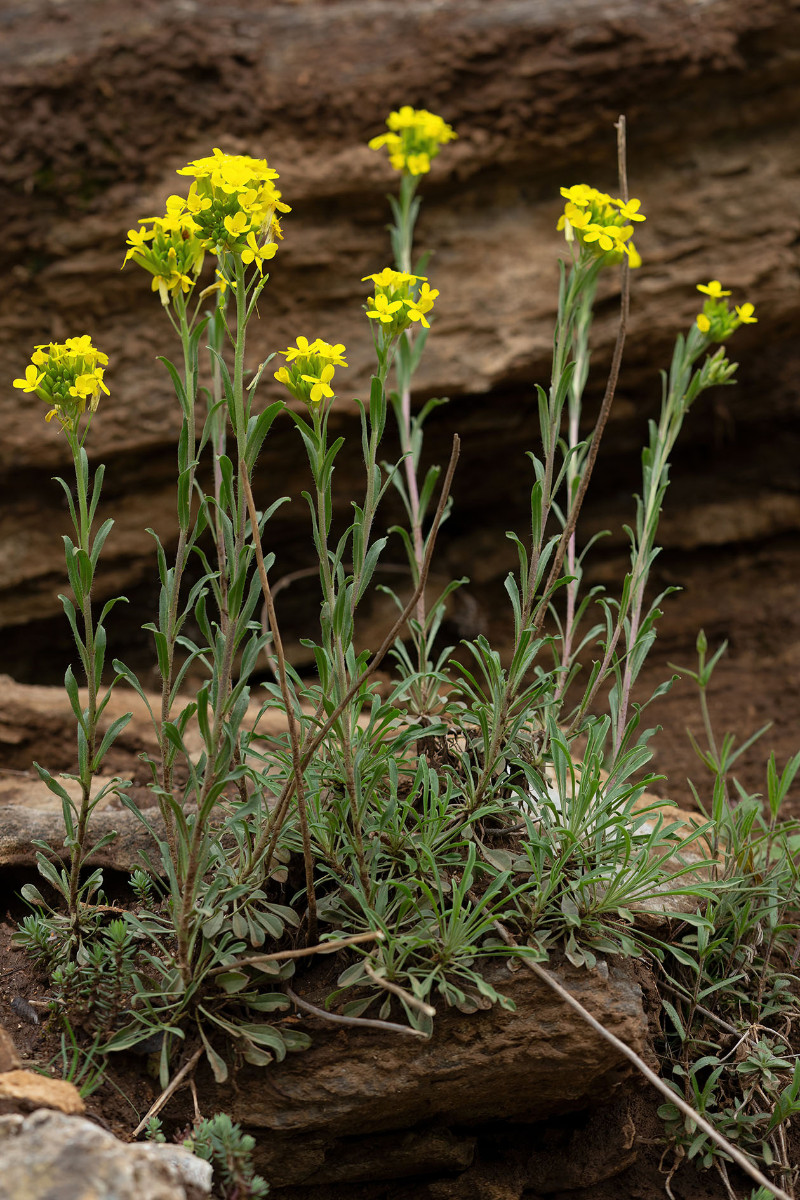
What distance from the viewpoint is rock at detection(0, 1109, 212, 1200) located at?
121 centimetres

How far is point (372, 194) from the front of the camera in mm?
3717

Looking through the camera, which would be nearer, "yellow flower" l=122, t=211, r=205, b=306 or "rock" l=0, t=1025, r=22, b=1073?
"rock" l=0, t=1025, r=22, b=1073

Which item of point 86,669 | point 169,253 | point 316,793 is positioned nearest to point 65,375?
point 169,253

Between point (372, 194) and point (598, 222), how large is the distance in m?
2.11

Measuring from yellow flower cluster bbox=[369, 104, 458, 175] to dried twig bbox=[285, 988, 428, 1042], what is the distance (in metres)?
2.02

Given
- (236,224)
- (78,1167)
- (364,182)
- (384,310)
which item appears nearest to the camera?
(78,1167)

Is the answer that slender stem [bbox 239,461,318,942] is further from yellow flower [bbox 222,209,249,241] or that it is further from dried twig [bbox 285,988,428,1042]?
yellow flower [bbox 222,209,249,241]

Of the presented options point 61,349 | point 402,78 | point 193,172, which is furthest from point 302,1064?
point 402,78

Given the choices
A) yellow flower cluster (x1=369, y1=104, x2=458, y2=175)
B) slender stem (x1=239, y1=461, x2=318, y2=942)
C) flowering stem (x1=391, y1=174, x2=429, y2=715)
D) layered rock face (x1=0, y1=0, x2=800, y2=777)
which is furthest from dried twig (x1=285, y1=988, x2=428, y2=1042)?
layered rock face (x1=0, y1=0, x2=800, y2=777)

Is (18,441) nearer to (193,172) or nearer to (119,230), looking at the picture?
(119,230)

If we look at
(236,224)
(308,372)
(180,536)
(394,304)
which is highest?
(236,224)

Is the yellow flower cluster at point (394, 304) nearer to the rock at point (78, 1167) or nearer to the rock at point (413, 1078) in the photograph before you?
the rock at point (413, 1078)

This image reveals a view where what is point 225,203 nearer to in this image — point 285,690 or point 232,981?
point 285,690

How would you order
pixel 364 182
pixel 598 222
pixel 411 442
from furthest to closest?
pixel 364 182 < pixel 411 442 < pixel 598 222
